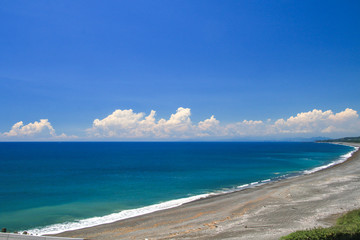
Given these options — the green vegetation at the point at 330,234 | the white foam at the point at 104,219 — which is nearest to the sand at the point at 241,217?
the white foam at the point at 104,219

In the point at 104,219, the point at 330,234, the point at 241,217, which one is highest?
the point at 330,234

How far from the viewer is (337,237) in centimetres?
1127

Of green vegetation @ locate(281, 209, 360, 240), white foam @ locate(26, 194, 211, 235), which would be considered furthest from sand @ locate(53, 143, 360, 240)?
green vegetation @ locate(281, 209, 360, 240)

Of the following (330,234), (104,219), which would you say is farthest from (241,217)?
(104,219)

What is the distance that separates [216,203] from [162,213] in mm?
7093

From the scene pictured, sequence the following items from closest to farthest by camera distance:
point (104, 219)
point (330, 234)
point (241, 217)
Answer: point (330, 234) < point (241, 217) < point (104, 219)

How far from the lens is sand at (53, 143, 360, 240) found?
18672 millimetres

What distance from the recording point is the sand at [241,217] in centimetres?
1867

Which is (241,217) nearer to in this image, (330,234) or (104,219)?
(330,234)

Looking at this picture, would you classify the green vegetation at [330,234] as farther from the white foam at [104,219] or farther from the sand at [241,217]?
the white foam at [104,219]

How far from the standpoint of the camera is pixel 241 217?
74.9 feet

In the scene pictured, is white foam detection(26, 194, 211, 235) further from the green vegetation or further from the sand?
the green vegetation

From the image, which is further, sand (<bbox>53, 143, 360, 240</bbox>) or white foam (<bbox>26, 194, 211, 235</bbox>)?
white foam (<bbox>26, 194, 211, 235</bbox>)

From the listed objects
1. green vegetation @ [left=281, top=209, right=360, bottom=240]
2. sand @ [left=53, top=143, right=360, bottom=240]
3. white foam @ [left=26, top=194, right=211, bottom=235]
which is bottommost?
white foam @ [left=26, top=194, right=211, bottom=235]
